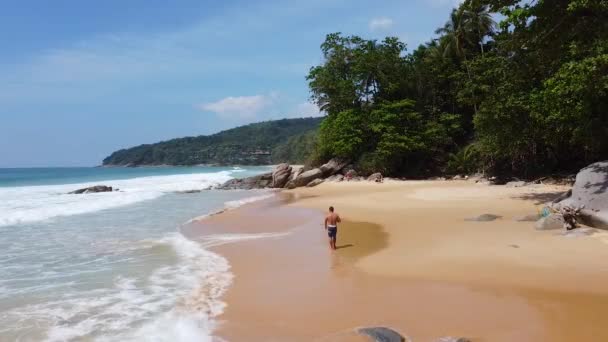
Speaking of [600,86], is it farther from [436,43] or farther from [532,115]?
[436,43]

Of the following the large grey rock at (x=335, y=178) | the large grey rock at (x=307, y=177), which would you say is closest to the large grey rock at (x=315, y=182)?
the large grey rock at (x=307, y=177)

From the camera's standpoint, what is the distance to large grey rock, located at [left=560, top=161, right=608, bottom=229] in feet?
39.1

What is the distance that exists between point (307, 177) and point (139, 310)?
3263 cm

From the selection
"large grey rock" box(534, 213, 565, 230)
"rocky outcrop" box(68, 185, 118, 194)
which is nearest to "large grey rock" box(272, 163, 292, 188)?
"rocky outcrop" box(68, 185, 118, 194)

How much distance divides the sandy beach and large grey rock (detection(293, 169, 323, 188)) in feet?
77.0

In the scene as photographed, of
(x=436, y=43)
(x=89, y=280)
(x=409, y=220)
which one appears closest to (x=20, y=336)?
(x=89, y=280)

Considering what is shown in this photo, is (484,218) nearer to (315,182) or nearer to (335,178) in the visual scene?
(315,182)

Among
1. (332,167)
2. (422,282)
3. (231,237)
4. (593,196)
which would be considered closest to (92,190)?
(332,167)

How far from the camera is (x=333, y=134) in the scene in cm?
4169

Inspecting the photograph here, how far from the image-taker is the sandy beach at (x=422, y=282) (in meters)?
6.56

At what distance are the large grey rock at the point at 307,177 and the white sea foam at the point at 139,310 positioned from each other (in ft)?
95.7

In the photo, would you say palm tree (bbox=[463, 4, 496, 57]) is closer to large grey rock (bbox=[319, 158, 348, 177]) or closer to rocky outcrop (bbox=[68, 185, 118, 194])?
large grey rock (bbox=[319, 158, 348, 177])

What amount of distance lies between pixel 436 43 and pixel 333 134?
52.3ft

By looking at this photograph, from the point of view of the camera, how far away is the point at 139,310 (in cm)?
802
